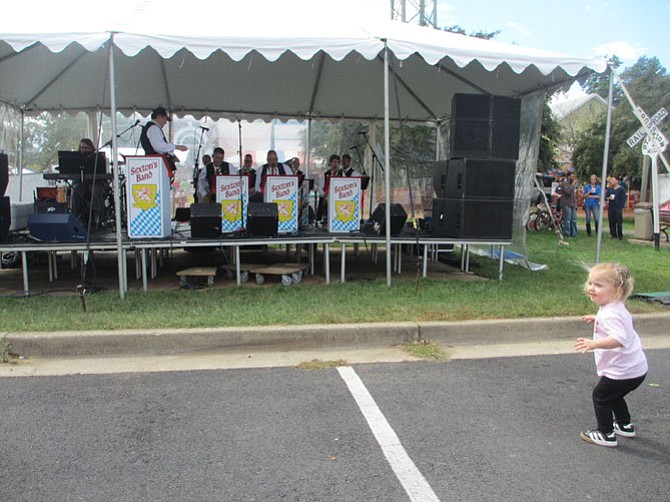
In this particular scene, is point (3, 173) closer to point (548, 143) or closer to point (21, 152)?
point (21, 152)

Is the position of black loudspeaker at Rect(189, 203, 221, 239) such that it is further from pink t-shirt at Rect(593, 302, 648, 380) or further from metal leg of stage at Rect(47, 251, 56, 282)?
pink t-shirt at Rect(593, 302, 648, 380)

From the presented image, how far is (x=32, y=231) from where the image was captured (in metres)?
7.29

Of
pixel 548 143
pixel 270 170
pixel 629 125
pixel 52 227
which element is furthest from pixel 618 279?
pixel 629 125

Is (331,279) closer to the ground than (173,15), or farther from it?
closer to the ground

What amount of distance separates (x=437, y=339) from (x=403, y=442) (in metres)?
2.35

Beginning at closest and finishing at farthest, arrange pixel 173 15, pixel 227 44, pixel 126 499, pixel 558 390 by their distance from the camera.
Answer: pixel 126 499, pixel 558 390, pixel 227 44, pixel 173 15

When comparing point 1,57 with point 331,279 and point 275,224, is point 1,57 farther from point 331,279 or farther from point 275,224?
point 331,279

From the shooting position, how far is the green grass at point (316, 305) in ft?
19.1

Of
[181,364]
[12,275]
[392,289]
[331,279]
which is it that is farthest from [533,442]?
[12,275]

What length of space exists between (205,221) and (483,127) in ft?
14.3

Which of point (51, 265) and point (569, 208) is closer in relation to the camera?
point (51, 265)

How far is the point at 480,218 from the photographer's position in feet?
27.6

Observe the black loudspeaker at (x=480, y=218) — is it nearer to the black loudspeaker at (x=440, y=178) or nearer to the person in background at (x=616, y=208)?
the black loudspeaker at (x=440, y=178)

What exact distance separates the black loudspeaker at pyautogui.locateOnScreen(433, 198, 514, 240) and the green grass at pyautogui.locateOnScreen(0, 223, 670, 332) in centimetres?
74
